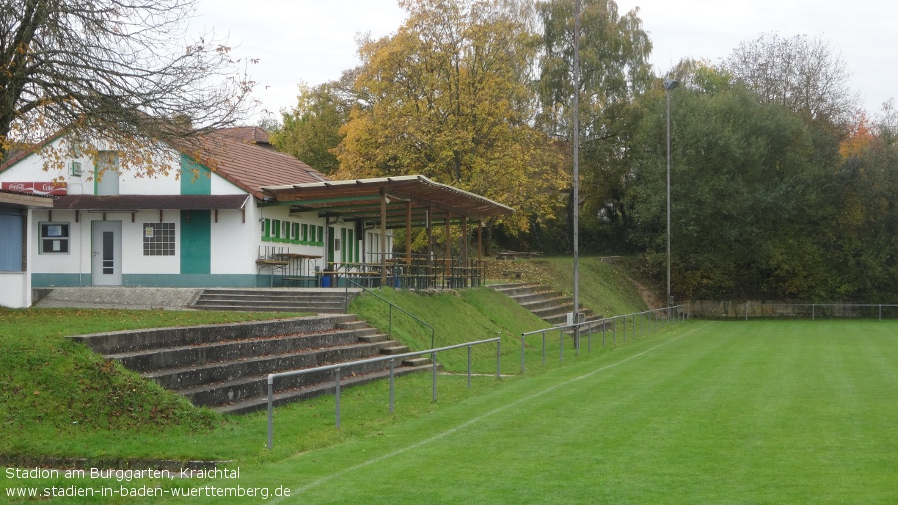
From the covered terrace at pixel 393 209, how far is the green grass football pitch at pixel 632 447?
9.02 m

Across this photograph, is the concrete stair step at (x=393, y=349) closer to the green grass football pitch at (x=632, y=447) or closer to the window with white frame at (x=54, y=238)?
the green grass football pitch at (x=632, y=447)

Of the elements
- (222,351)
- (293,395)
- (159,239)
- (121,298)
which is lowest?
(293,395)

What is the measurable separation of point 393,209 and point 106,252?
10260 mm

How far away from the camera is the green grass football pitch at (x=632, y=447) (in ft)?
27.2

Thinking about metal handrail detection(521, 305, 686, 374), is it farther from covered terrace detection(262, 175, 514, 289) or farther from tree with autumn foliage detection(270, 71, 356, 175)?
tree with autumn foliage detection(270, 71, 356, 175)

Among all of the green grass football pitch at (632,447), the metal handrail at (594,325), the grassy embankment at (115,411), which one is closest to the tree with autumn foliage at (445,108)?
the metal handrail at (594,325)

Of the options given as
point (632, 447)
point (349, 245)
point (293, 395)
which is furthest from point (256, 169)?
point (632, 447)

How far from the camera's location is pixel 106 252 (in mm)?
28766

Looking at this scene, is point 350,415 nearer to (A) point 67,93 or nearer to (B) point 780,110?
(A) point 67,93

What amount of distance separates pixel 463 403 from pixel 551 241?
149 feet

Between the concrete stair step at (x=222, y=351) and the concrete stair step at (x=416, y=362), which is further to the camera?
the concrete stair step at (x=416, y=362)

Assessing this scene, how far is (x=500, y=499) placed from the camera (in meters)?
7.98

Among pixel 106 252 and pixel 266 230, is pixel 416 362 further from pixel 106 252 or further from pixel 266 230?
pixel 106 252

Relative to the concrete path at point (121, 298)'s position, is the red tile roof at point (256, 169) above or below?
above
